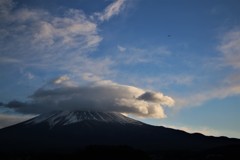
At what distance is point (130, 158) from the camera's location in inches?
3541

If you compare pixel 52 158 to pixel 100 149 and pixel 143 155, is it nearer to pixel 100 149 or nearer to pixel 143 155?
pixel 100 149

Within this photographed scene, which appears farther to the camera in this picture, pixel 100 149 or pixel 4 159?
pixel 4 159

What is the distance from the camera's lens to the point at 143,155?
9275 centimetres

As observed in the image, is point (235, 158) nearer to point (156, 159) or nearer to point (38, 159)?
point (156, 159)

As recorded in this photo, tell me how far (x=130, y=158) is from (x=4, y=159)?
48.4m

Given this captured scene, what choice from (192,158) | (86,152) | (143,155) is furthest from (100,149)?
(192,158)

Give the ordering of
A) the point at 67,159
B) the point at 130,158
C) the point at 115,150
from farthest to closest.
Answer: the point at 115,150 → the point at 130,158 → the point at 67,159

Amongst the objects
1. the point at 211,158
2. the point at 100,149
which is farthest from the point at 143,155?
the point at 211,158

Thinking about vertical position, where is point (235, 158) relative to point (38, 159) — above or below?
above

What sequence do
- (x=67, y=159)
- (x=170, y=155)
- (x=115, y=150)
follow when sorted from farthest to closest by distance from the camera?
1. (x=170, y=155)
2. (x=115, y=150)
3. (x=67, y=159)

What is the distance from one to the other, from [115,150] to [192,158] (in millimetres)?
73057

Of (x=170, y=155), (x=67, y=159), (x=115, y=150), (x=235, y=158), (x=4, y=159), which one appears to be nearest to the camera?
(x=67, y=159)

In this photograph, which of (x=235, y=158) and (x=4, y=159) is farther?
(x=235, y=158)

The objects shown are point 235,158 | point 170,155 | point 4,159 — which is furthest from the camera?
point 170,155
